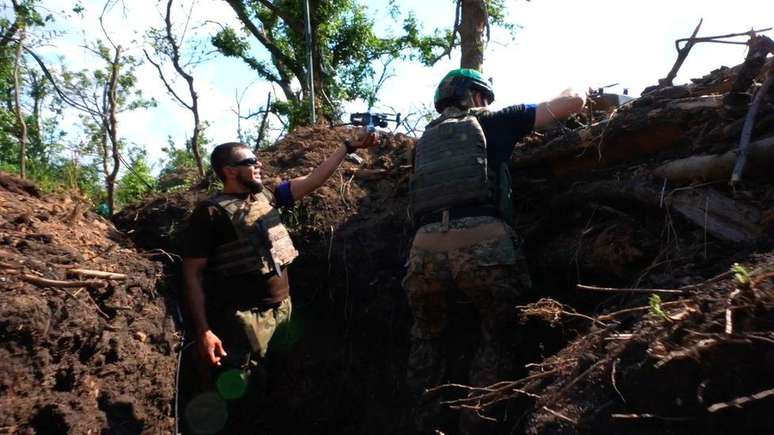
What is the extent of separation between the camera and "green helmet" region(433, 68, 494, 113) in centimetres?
408

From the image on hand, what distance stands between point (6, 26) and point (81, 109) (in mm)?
5217

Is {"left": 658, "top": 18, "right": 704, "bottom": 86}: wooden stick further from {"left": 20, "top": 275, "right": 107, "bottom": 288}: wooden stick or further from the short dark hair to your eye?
{"left": 20, "top": 275, "right": 107, "bottom": 288}: wooden stick

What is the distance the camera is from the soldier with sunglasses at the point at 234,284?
418 cm

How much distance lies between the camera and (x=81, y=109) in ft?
22.2

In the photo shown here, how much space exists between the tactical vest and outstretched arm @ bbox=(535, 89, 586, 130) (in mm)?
1997

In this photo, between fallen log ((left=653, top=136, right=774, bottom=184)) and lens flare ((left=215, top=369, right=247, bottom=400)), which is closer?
fallen log ((left=653, top=136, right=774, bottom=184))

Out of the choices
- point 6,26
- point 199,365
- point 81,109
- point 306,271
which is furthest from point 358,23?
point 199,365

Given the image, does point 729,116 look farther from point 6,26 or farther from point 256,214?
point 6,26

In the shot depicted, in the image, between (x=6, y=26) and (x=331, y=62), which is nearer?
(x=6, y=26)

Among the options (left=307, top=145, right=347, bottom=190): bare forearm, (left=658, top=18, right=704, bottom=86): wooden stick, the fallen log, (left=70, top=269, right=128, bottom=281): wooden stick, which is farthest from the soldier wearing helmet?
(left=70, top=269, right=128, bottom=281): wooden stick

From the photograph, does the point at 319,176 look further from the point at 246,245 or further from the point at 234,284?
the point at 234,284

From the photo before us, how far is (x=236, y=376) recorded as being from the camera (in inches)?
165

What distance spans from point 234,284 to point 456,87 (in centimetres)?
207

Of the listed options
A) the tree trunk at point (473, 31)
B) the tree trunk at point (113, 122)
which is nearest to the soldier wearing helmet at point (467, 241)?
the tree trunk at point (113, 122)
